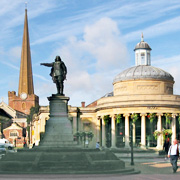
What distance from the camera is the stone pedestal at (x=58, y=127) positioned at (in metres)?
35.3

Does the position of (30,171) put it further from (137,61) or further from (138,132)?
(137,61)

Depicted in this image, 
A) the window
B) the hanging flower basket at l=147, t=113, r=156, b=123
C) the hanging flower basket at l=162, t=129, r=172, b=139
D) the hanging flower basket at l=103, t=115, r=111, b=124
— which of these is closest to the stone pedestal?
the hanging flower basket at l=162, t=129, r=172, b=139

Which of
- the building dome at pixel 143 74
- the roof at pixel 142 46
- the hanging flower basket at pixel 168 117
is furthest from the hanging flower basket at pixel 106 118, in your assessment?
the roof at pixel 142 46

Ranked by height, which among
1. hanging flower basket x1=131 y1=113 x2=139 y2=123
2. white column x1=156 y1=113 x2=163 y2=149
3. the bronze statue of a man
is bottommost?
white column x1=156 y1=113 x2=163 y2=149

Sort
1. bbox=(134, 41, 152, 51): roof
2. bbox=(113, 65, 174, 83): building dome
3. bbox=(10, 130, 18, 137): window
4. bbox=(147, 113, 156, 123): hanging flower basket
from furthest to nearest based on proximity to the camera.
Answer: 1. bbox=(10, 130, 18, 137): window
2. bbox=(134, 41, 152, 51): roof
3. bbox=(113, 65, 174, 83): building dome
4. bbox=(147, 113, 156, 123): hanging flower basket

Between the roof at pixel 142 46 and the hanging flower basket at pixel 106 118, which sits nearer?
the hanging flower basket at pixel 106 118

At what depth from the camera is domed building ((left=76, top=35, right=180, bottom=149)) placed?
9212cm

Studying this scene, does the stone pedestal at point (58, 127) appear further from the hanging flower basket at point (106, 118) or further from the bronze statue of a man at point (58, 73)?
the hanging flower basket at point (106, 118)

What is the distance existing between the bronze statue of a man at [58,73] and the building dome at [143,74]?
6176 cm

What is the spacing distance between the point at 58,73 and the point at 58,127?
3.87 m

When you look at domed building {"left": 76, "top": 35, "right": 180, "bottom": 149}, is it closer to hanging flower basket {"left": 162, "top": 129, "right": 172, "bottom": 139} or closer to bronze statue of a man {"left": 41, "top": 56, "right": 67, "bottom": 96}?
hanging flower basket {"left": 162, "top": 129, "right": 172, "bottom": 139}

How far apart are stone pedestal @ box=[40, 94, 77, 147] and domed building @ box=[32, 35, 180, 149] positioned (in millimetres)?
53276

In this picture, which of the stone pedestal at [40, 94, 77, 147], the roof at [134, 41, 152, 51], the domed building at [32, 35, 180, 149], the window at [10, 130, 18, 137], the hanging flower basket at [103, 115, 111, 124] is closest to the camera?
the stone pedestal at [40, 94, 77, 147]

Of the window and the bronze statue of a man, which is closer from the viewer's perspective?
the bronze statue of a man
